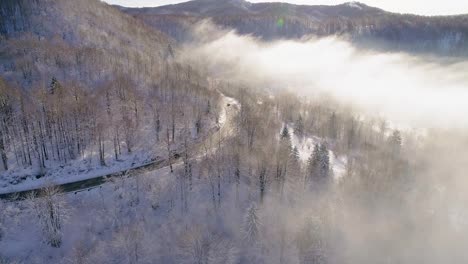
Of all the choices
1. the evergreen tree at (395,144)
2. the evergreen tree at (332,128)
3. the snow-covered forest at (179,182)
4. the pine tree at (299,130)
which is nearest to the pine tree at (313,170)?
the snow-covered forest at (179,182)

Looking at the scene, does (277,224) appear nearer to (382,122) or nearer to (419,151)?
(419,151)

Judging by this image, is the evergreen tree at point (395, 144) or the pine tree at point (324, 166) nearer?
the pine tree at point (324, 166)

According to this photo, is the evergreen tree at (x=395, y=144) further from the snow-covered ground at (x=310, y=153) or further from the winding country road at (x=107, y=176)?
the winding country road at (x=107, y=176)

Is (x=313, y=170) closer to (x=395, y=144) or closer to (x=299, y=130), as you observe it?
(x=299, y=130)

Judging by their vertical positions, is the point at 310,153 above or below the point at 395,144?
above

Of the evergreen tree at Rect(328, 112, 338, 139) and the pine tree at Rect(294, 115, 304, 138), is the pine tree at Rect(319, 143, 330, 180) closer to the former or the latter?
the pine tree at Rect(294, 115, 304, 138)

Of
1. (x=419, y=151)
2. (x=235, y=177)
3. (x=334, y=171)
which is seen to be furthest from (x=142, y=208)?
(x=419, y=151)

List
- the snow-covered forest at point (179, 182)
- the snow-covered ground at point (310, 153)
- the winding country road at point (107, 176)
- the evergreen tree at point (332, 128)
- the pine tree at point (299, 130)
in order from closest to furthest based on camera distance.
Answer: the snow-covered forest at point (179, 182) < the winding country road at point (107, 176) < the snow-covered ground at point (310, 153) < the pine tree at point (299, 130) < the evergreen tree at point (332, 128)

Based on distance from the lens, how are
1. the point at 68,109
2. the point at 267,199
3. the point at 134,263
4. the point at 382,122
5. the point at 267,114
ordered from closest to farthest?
the point at 134,263
the point at 267,199
the point at 68,109
the point at 267,114
the point at 382,122

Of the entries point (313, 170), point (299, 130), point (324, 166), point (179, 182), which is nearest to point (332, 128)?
point (299, 130)
